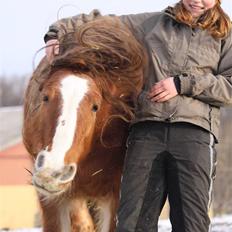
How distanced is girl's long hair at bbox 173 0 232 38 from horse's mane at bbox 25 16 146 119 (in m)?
0.35

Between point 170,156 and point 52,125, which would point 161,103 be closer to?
point 170,156

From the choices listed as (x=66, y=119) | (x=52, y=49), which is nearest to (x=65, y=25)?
(x=52, y=49)

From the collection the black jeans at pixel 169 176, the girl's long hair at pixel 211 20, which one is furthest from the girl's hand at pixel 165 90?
the girl's long hair at pixel 211 20

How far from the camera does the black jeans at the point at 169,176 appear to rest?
14.4 ft

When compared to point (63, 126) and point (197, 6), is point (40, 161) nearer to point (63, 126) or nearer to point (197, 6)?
point (63, 126)

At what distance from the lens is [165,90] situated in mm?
4426

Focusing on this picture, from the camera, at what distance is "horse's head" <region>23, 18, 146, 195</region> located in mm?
4211

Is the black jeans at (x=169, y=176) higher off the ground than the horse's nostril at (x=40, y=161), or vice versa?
the horse's nostril at (x=40, y=161)

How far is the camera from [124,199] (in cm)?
451

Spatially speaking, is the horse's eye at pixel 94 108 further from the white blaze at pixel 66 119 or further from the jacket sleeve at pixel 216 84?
the jacket sleeve at pixel 216 84

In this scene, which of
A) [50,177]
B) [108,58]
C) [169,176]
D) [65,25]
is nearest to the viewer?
[50,177]

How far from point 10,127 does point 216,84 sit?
67.2 ft

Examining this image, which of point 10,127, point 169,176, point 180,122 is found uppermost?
point 180,122

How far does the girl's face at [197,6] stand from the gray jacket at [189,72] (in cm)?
10
